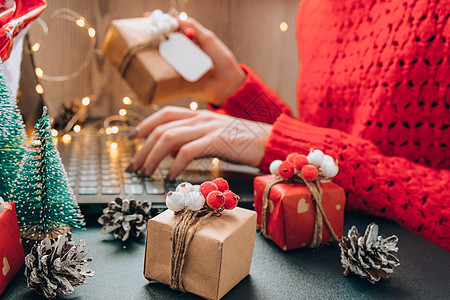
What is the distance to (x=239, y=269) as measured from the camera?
406 mm

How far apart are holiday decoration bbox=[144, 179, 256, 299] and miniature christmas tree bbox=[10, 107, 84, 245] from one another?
0.44 feet

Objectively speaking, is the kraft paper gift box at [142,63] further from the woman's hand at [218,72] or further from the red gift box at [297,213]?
the red gift box at [297,213]

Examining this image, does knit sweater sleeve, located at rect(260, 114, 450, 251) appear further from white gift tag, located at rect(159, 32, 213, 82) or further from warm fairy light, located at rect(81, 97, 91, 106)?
warm fairy light, located at rect(81, 97, 91, 106)

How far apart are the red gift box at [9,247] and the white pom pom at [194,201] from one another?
0.59ft

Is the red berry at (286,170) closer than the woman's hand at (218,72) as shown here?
Yes

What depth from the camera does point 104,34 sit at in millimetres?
1091

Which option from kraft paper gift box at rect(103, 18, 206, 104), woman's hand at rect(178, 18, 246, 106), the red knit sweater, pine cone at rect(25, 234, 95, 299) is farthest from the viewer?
woman's hand at rect(178, 18, 246, 106)

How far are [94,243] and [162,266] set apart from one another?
0.43ft

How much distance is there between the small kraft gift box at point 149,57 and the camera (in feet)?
2.73

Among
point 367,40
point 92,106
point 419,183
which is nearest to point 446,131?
point 419,183

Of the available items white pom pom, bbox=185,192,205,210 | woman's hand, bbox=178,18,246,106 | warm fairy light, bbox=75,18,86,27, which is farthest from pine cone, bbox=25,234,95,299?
warm fairy light, bbox=75,18,86,27

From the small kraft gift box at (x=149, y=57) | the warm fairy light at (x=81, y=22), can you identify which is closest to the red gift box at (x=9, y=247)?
the small kraft gift box at (x=149, y=57)

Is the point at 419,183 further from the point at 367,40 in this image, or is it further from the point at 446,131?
the point at 367,40

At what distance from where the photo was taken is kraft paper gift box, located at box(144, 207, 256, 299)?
37 cm
